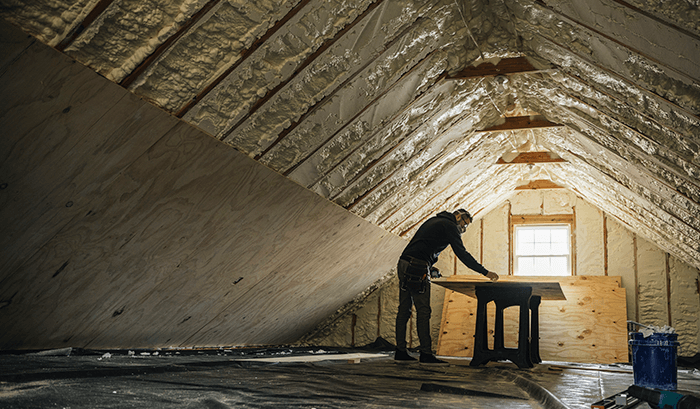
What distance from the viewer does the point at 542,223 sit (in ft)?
25.1

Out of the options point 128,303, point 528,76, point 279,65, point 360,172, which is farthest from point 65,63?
point 528,76

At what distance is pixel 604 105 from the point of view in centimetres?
384

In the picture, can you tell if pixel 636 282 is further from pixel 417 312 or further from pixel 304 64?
pixel 304 64

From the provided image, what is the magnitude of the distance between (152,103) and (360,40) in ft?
4.21

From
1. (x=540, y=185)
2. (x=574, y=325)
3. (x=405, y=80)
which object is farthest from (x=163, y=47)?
(x=540, y=185)

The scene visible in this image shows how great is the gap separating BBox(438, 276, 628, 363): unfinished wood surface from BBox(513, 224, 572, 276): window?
405 millimetres

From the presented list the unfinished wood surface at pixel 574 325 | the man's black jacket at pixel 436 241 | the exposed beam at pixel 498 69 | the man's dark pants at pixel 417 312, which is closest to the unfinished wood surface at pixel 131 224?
the man's black jacket at pixel 436 241

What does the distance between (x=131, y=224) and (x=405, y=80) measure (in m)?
2.05

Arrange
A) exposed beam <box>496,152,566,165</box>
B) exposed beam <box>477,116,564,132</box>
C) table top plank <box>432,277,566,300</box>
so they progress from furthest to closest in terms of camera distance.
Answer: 1. exposed beam <box>496,152,566,165</box>
2. exposed beam <box>477,116,564,132</box>
3. table top plank <box>432,277,566,300</box>

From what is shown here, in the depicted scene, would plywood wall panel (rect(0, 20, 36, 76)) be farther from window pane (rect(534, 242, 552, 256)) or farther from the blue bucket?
window pane (rect(534, 242, 552, 256))

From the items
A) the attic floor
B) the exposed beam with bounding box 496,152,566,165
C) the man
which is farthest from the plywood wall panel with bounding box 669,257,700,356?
the attic floor

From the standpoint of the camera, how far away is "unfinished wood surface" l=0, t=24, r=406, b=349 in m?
2.27

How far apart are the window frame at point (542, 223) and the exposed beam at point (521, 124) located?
2786mm

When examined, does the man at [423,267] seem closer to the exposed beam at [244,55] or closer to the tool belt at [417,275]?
the tool belt at [417,275]
